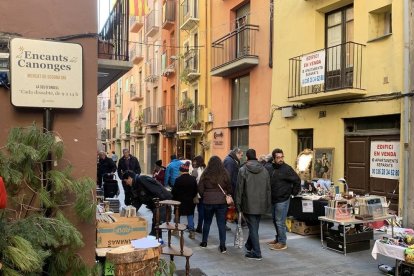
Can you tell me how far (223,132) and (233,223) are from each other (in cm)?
770

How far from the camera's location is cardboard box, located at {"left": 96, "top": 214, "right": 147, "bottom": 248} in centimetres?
496

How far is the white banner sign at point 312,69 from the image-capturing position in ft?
35.0

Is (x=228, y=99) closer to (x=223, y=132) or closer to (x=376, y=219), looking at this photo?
(x=223, y=132)

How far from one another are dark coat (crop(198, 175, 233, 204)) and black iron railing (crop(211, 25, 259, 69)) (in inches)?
316

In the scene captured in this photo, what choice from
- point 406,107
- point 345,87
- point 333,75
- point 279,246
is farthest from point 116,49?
point 333,75

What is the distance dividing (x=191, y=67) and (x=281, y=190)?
13.7 m

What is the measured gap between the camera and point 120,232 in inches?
199

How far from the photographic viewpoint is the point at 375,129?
9.88 meters

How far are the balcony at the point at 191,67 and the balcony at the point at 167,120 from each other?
3694 mm

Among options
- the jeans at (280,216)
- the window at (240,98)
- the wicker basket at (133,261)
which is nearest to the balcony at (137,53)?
the window at (240,98)

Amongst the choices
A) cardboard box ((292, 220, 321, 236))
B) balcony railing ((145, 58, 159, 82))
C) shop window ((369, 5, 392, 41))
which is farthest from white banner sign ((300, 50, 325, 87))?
balcony railing ((145, 58, 159, 82))

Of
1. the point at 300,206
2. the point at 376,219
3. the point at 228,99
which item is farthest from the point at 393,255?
the point at 228,99

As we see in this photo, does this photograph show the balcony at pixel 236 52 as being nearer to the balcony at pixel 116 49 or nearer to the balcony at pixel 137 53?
the balcony at pixel 116 49

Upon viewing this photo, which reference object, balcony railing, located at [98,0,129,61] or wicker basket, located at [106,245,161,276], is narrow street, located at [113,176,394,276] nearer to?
wicker basket, located at [106,245,161,276]
